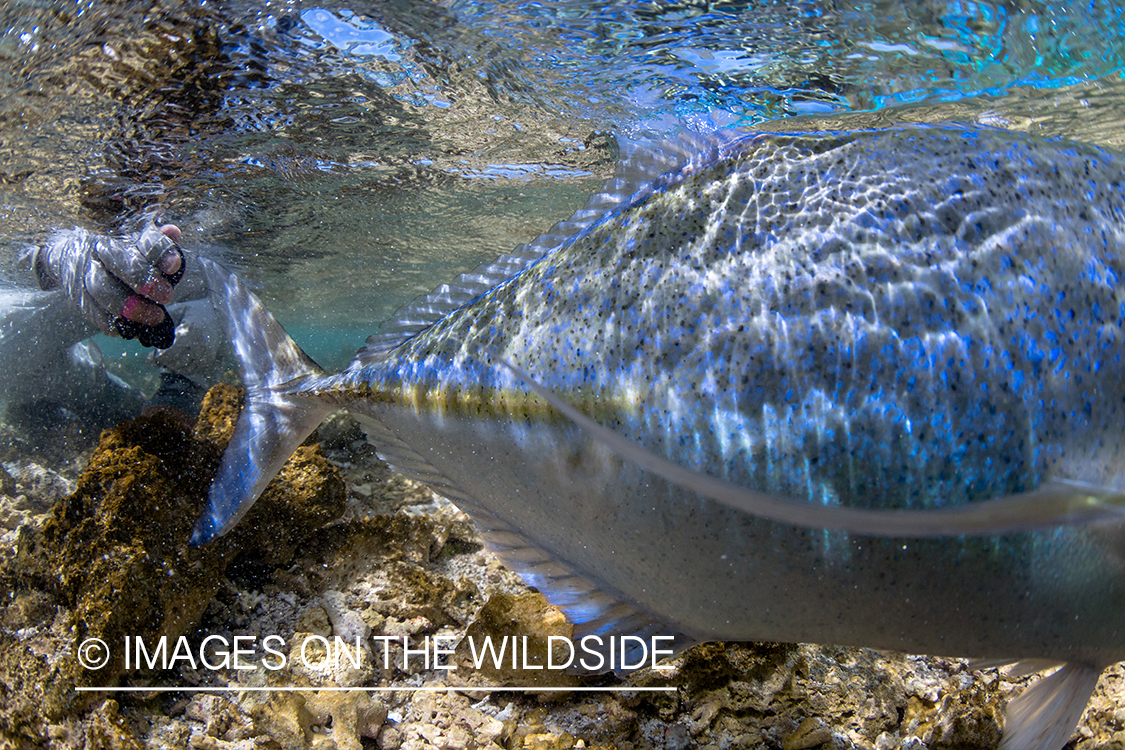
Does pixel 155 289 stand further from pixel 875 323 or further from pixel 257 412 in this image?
pixel 875 323

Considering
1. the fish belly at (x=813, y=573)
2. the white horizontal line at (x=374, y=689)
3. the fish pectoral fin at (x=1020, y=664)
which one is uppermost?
the fish belly at (x=813, y=573)

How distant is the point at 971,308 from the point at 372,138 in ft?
23.2

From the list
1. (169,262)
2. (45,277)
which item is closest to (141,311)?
(169,262)

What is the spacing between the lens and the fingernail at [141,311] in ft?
15.2

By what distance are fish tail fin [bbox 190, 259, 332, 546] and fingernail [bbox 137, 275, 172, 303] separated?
2.98m

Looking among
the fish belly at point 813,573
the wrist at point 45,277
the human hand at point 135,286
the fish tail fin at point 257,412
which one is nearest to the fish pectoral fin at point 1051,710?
the fish belly at point 813,573

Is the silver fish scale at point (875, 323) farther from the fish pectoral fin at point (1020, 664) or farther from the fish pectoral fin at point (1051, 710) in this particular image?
the fish pectoral fin at point (1051, 710)

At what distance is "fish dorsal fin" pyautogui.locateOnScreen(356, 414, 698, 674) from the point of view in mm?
1263

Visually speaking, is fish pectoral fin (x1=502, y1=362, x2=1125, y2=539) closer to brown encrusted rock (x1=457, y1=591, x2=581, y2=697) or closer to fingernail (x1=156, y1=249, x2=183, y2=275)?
brown encrusted rock (x1=457, y1=591, x2=581, y2=697)

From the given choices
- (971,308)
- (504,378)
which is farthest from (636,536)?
(971,308)

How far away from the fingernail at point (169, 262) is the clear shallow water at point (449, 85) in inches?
57.5

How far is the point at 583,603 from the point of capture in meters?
1.36

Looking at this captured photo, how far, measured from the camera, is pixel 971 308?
3.15 ft

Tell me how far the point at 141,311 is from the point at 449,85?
349 cm
